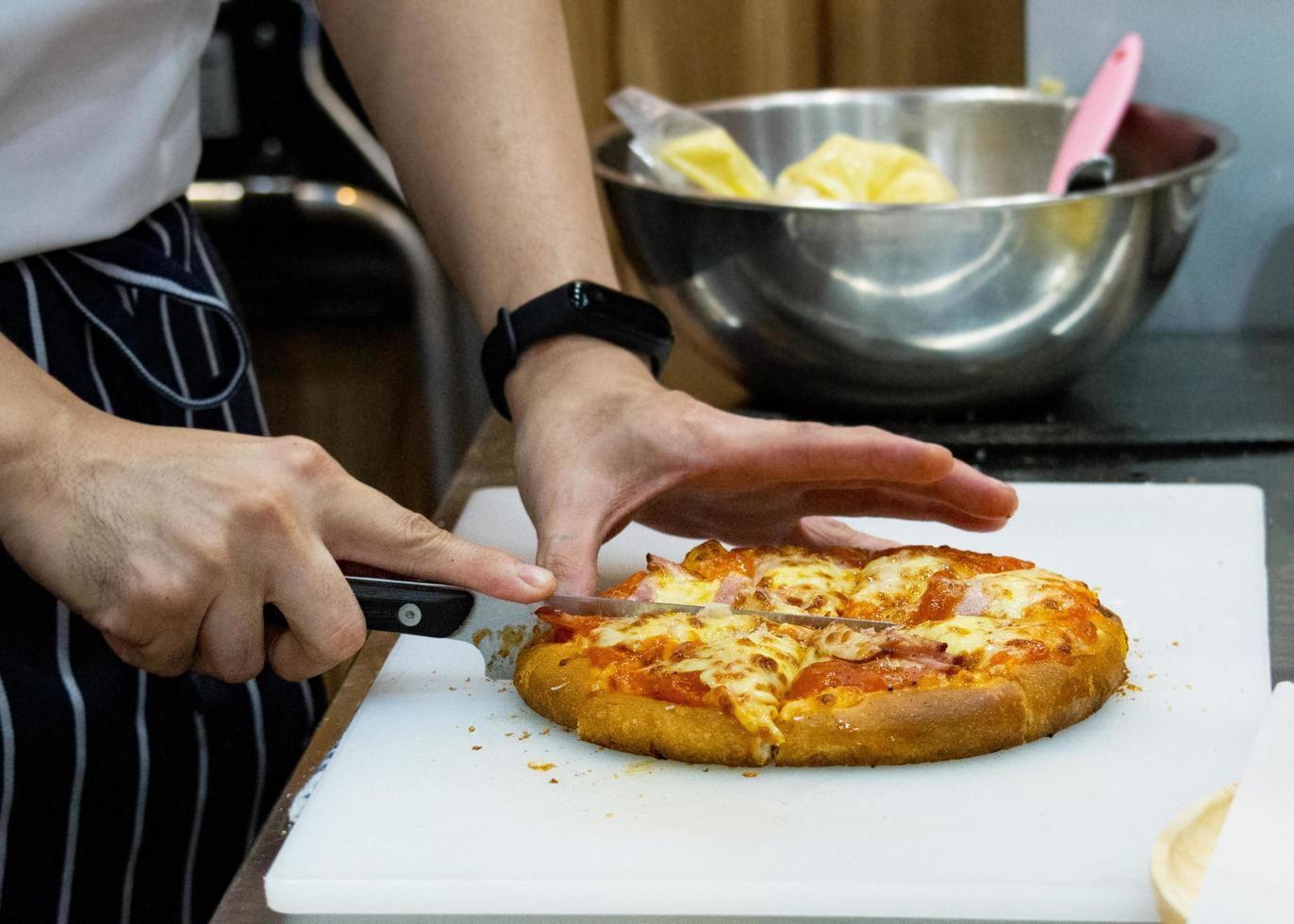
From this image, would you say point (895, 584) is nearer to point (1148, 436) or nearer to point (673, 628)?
point (673, 628)

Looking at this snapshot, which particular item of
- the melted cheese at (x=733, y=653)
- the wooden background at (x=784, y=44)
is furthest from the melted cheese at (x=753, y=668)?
the wooden background at (x=784, y=44)

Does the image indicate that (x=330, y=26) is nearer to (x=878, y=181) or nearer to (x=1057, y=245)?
(x=878, y=181)

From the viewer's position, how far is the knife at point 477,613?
3.14ft

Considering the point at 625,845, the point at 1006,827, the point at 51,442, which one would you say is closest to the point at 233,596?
the point at 51,442

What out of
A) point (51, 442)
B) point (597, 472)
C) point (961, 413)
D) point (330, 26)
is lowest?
point (961, 413)

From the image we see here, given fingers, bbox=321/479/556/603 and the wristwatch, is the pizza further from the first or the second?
the wristwatch

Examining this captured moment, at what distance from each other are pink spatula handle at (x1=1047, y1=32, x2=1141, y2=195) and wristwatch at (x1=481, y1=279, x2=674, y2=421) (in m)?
0.59

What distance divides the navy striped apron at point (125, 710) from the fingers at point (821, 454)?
0.38 meters

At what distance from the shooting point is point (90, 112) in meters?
1.14

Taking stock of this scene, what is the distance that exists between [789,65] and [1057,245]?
0.84 m

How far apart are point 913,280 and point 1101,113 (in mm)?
375

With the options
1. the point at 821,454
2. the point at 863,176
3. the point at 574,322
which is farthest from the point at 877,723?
the point at 863,176

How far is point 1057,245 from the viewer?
55.4 inches

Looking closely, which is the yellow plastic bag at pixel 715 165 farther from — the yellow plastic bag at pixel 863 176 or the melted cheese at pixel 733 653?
the melted cheese at pixel 733 653
